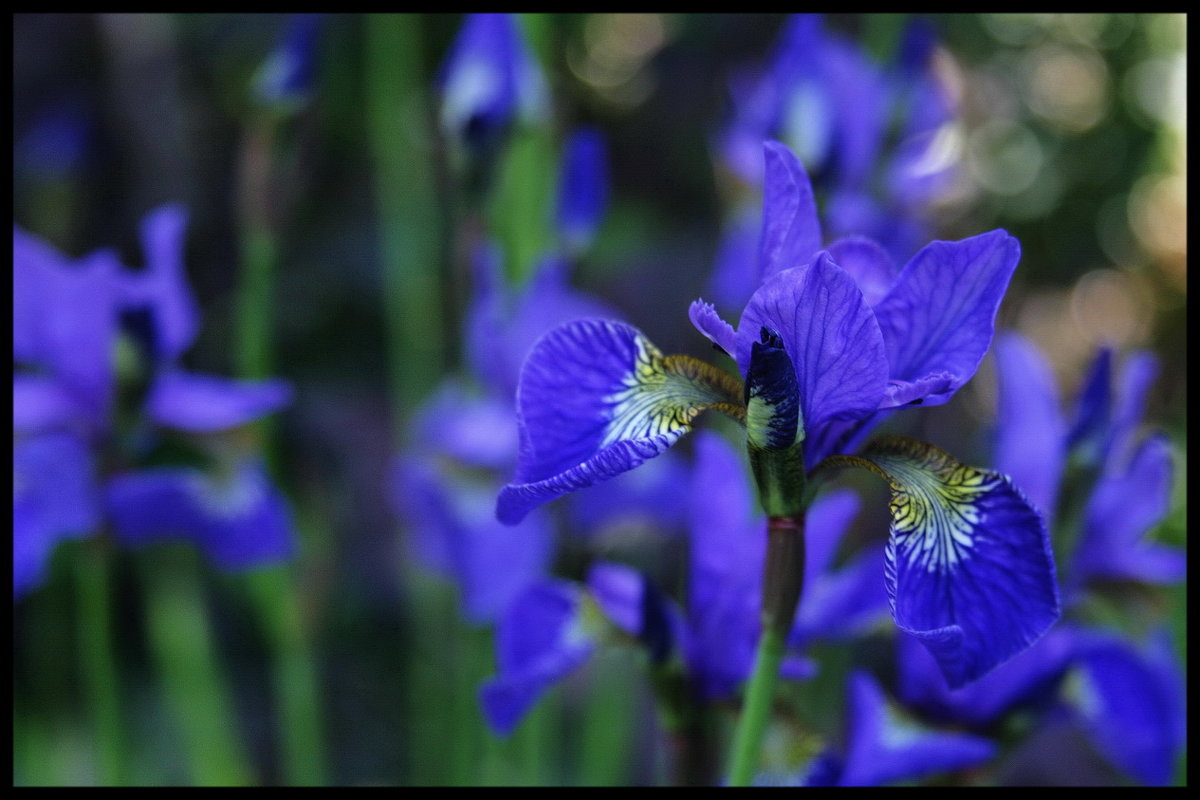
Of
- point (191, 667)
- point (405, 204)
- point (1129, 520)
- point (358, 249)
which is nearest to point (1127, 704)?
point (1129, 520)

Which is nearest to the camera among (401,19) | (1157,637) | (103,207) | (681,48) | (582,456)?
(582,456)

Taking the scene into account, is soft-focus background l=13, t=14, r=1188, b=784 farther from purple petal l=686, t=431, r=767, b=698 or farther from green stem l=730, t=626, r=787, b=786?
green stem l=730, t=626, r=787, b=786

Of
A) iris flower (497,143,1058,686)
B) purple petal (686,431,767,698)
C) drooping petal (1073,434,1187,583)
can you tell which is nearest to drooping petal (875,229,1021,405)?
iris flower (497,143,1058,686)

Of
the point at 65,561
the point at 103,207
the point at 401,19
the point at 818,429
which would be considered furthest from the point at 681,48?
the point at 818,429

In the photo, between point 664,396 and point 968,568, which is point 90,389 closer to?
point 664,396

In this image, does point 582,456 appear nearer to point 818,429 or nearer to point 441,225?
point 818,429

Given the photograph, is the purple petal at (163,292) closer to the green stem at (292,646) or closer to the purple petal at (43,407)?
the purple petal at (43,407)
